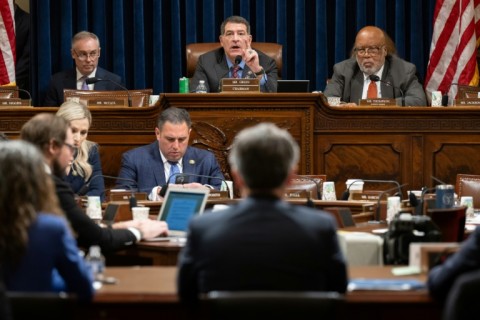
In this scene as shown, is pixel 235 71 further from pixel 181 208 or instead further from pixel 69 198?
pixel 69 198

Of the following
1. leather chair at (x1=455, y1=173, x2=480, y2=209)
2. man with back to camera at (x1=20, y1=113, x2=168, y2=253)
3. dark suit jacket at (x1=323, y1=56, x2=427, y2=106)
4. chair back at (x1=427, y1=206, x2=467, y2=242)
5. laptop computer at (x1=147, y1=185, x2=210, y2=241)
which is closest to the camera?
man with back to camera at (x1=20, y1=113, x2=168, y2=253)

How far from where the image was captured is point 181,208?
19.3 feet

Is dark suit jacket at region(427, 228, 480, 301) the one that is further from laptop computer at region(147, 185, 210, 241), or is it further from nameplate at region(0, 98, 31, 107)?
nameplate at region(0, 98, 31, 107)

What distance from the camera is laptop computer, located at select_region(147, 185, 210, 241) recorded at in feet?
19.1

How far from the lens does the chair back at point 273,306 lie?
3242 mm

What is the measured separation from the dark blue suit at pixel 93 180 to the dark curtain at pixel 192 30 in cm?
416

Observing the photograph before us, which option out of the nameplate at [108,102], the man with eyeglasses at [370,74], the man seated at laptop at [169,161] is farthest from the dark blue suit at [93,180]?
the man with eyeglasses at [370,74]


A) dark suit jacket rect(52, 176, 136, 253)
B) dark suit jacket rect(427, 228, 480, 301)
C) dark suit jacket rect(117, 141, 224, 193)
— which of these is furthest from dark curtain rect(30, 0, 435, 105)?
dark suit jacket rect(427, 228, 480, 301)

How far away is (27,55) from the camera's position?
12039mm

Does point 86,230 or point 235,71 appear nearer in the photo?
point 86,230

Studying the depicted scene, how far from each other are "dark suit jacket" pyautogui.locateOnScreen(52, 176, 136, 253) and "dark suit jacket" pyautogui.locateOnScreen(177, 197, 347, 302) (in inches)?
59.4

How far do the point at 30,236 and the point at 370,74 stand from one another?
658 centimetres

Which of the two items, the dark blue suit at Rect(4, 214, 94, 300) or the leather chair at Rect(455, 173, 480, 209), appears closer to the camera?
the dark blue suit at Rect(4, 214, 94, 300)

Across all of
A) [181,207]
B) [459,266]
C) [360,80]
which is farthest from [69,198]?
[360,80]
